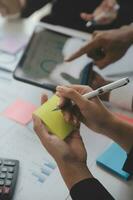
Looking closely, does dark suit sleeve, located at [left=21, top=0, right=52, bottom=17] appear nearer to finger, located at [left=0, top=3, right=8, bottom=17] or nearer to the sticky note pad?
finger, located at [left=0, top=3, right=8, bottom=17]

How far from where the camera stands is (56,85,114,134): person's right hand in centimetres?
75

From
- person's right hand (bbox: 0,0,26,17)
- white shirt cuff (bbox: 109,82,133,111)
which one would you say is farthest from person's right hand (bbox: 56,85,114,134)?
person's right hand (bbox: 0,0,26,17)

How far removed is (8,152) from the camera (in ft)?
2.74

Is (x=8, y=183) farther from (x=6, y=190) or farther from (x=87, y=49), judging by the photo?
(x=87, y=49)

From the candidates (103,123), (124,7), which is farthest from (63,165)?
(124,7)

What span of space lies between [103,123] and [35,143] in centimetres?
18

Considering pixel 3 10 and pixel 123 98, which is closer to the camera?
pixel 123 98

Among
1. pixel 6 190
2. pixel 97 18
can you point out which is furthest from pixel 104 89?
pixel 97 18

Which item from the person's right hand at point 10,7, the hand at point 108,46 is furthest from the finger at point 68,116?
the person's right hand at point 10,7

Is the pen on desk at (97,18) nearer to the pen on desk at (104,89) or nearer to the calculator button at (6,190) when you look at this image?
the pen on desk at (104,89)

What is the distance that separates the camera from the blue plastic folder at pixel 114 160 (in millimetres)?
806

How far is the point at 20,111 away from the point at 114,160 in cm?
28

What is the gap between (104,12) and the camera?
1354mm

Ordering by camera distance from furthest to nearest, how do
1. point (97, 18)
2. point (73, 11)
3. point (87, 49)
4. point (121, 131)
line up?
point (73, 11) < point (97, 18) < point (87, 49) < point (121, 131)
